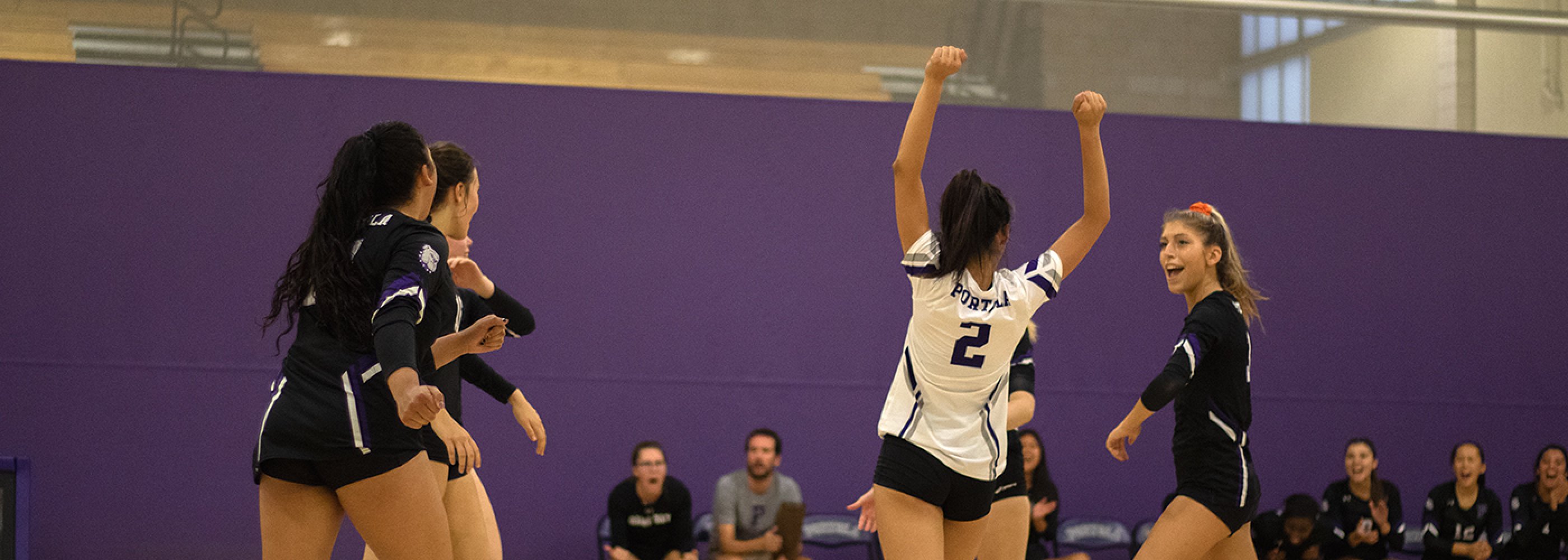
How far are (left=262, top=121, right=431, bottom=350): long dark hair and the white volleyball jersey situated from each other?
45.4 inches

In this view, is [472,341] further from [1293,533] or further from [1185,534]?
[1293,533]

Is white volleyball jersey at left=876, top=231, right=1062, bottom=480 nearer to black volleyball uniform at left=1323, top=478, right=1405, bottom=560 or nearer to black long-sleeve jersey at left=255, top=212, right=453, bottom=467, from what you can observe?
black long-sleeve jersey at left=255, top=212, right=453, bottom=467

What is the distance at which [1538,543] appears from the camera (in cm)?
721

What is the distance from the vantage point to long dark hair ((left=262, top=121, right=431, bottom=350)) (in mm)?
2393

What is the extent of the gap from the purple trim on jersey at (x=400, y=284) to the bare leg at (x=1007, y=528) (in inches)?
92.9

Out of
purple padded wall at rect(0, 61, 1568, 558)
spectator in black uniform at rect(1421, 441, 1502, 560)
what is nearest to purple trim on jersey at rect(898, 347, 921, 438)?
purple padded wall at rect(0, 61, 1568, 558)

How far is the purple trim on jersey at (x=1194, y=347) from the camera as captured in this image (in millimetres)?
3459

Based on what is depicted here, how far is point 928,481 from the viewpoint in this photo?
9.20 ft

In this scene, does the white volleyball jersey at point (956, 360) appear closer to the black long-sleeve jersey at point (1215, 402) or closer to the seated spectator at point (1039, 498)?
the black long-sleeve jersey at point (1215, 402)

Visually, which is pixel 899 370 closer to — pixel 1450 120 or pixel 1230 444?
pixel 1230 444

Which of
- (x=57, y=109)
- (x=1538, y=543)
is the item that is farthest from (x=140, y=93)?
(x=1538, y=543)

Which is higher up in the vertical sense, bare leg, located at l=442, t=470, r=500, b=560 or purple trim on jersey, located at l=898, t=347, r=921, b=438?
purple trim on jersey, located at l=898, t=347, r=921, b=438

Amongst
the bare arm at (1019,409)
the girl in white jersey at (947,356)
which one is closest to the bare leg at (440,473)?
the girl in white jersey at (947,356)

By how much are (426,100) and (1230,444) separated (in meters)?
5.32
